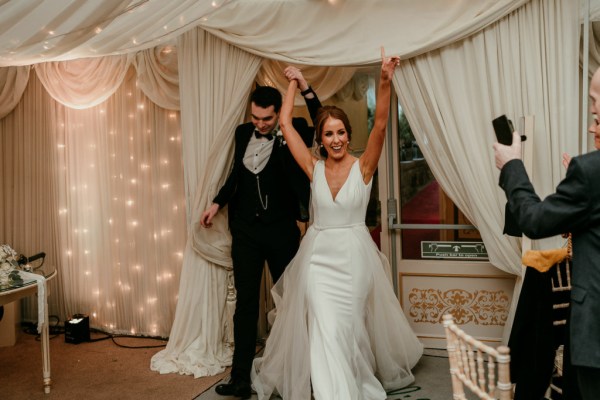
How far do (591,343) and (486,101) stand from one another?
210 centimetres

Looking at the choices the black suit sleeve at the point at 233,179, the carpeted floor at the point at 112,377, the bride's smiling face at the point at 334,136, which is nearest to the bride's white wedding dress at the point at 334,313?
the bride's smiling face at the point at 334,136

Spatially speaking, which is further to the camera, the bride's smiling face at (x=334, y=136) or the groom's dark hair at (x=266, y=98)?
the groom's dark hair at (x=266, y=98)

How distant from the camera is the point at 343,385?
2.79 m

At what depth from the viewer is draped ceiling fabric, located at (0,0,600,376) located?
10.0 ft

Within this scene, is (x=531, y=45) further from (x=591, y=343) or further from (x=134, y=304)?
(x=134, y=304)

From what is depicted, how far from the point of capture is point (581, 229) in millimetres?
1566

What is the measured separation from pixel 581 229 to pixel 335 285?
5.42 feet

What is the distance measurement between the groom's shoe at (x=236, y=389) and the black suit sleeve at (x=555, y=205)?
2.13 m

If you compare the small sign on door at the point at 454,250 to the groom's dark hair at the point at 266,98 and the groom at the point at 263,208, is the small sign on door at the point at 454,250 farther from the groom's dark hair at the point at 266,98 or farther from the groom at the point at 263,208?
the groom's dark hair at the point at 266,98

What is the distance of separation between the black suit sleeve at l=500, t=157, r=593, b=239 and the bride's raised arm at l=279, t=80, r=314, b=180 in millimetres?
1684

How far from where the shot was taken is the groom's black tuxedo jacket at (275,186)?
348 cm

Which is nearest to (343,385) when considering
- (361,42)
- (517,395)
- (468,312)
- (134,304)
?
(517,395)

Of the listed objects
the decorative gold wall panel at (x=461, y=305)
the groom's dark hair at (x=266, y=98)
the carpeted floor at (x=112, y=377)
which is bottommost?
the carpeted floor at (x=112, y=377)

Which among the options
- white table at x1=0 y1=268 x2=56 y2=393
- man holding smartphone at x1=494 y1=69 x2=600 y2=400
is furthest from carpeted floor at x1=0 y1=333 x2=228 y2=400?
man holding smartphone at x1=494 y1=69 x2=600 y2=400
